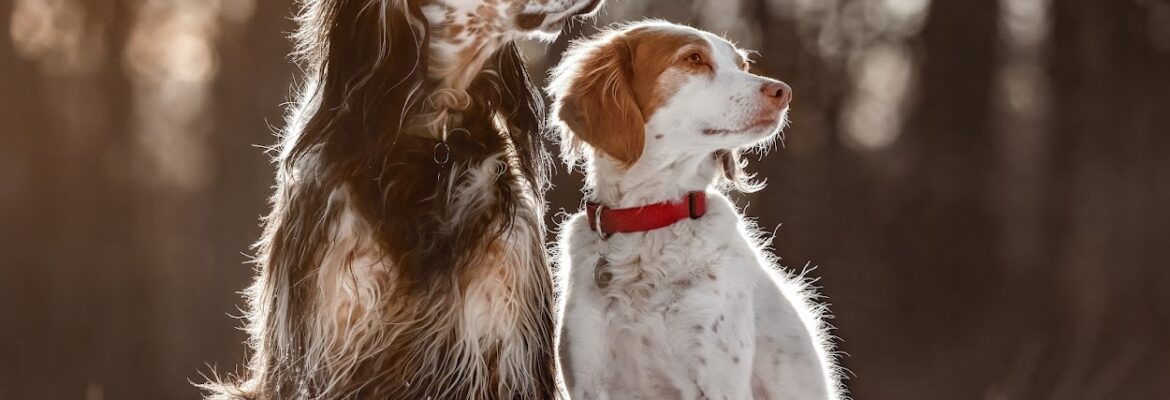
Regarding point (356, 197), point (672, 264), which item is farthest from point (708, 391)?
point (356, 197)

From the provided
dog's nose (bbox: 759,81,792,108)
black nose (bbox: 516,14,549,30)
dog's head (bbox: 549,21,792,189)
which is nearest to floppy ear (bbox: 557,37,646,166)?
dog's head (bbox: 549,21,792,189)

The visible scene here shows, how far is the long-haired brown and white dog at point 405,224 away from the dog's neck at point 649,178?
32 centimetres

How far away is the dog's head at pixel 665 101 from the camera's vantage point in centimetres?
374

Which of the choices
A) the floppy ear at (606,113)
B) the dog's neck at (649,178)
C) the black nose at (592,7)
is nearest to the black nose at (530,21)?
the black nose at (592,7)

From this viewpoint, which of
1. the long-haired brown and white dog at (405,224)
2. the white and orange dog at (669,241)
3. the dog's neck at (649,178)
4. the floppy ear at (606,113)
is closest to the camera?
the long-haired brown and white dog at (405,224)

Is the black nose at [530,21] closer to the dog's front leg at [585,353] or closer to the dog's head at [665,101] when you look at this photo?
the dog's head at [665,101]

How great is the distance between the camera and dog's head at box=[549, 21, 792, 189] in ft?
12.3

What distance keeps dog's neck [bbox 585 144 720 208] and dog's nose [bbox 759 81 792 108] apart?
0.28 m

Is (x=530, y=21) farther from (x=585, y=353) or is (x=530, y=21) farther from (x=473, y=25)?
(x=585, y=353)

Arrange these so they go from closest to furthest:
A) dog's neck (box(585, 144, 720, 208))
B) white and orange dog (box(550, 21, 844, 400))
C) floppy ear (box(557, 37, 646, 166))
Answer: white and orange dog (box(550, 21, 844, 400)) → floppy ear (box(557, 37, 646, 166)) → dog's neck (box(585, 144, 720, 208))

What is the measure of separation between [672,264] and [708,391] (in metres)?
0.41

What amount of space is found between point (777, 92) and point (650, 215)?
0.54m

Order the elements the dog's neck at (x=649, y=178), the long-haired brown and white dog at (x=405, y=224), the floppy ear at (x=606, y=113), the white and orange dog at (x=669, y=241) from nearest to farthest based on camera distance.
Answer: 1. the long-haired brown and white dog at (x=405, y=224)
2. the white and orange dog at (x=669, y=241)
3. the floppy ear at (x=606, y=113)
4. the dog's neck at (x=649, y=178)

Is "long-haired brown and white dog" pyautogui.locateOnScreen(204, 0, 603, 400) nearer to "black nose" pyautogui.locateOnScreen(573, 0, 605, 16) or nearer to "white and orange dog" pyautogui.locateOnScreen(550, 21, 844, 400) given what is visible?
"black nose" pyautogui.locateOnScreen(573, 0, 605, 16)
